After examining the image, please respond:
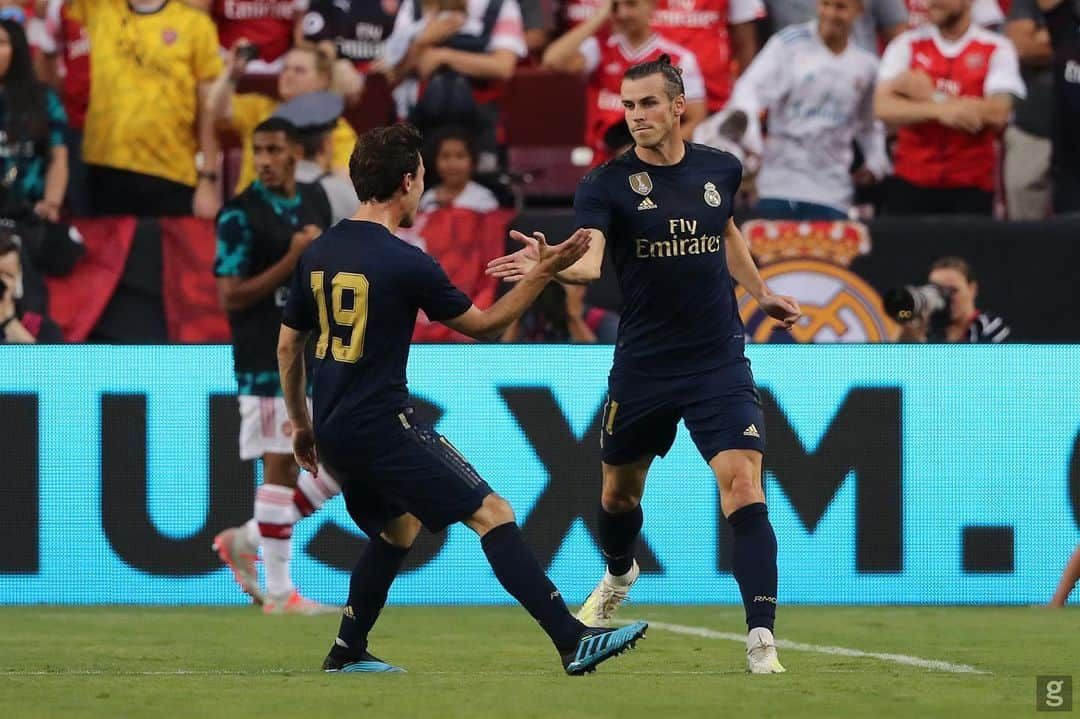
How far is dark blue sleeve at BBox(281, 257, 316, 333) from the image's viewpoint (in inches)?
268

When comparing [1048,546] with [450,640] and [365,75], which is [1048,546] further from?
[365,75]

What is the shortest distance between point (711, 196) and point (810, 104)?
4612 mm


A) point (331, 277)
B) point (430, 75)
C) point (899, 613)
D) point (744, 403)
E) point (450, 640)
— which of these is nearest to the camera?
point (331, 277)

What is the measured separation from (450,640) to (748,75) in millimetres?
4720

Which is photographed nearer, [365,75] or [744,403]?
[744,403]

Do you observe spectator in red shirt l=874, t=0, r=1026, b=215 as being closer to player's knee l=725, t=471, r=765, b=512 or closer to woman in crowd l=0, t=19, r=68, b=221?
woman in crowd l=0, t=19, r=68, b=221

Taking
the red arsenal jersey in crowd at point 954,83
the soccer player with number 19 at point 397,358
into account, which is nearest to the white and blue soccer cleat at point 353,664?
the soccer player with number 19 at point 397,358

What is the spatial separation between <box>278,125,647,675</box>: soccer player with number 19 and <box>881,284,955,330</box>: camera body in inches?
186

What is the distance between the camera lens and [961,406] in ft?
34.5

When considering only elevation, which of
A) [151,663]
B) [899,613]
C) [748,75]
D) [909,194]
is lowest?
[899,613]

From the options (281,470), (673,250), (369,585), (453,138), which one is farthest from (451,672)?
(453,138)

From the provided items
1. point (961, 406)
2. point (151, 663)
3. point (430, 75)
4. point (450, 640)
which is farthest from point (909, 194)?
point (151, 663)

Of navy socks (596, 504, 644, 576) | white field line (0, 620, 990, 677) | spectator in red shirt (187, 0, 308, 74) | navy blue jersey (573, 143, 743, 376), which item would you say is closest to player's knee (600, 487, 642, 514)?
navy socks (596, 504, 644, 576)

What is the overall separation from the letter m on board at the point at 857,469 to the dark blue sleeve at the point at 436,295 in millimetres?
4093
